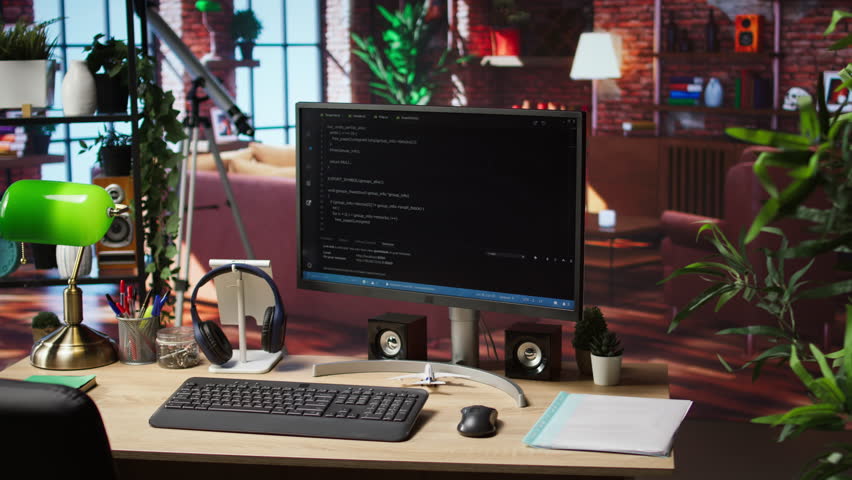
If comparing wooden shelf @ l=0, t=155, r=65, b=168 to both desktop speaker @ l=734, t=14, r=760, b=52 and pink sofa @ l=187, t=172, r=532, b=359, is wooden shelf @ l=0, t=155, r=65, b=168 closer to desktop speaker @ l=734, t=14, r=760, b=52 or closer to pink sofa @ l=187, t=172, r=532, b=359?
pink sofa @ l=187, t=172, r=532, b=359

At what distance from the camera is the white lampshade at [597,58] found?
764cm

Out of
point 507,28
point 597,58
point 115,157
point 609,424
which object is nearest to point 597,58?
point 597,58

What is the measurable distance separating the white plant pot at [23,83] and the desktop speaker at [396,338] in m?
1.08

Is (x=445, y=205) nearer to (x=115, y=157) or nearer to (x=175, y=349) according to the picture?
(x=175, y=349)

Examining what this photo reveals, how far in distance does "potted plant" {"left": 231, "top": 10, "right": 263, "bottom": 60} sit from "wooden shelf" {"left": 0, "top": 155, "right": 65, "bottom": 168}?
1943 millimetres

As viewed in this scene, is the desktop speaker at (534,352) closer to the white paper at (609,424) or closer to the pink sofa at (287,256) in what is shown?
the white paper at (609,424)

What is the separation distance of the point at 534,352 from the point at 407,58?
696 cm

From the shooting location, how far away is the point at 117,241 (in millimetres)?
2572

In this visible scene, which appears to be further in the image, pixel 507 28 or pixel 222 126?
pixel 507 28

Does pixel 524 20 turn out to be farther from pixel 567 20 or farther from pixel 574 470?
pixel 574 470

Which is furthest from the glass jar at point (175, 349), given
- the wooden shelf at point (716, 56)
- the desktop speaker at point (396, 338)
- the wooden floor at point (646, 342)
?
the wooden shelf at point (716, 56)

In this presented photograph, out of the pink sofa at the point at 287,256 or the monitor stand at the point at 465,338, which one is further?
the pink sofa at the point at 287,256

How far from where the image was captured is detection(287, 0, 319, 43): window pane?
9164 millimetres

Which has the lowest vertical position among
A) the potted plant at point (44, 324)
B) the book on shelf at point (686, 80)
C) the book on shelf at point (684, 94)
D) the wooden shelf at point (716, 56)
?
the potted plant at point (44, 324)
